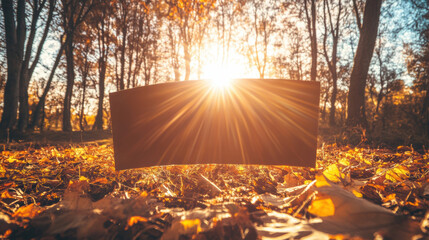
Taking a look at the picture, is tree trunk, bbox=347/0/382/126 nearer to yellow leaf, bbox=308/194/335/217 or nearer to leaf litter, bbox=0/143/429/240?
leaf litter, bbox=0/143/429/240

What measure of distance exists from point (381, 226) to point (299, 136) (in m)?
0.95

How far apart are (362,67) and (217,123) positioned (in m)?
6.07

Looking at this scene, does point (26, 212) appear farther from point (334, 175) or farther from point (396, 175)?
point (396, 175)

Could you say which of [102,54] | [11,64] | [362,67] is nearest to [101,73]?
[102,54]

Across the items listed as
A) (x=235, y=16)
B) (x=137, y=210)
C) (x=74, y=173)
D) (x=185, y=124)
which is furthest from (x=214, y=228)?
(x=235, y=16)

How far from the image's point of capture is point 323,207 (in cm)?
89

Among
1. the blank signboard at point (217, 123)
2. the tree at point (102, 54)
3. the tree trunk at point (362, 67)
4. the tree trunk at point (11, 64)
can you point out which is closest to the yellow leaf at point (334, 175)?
the blank signboard at point (217, 123)

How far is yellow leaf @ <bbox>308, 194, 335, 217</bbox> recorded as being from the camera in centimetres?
87

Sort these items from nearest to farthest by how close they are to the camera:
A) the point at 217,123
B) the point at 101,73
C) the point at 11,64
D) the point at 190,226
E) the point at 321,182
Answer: the point at 190,226, the point at 321,182, the point at 217,123, the point at 11,64, the point at 101,73

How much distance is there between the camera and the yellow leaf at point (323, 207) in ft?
2.84

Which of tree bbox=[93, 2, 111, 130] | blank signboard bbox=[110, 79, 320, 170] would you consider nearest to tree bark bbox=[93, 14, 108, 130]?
tree bbox=[93, 2, 111, 130]

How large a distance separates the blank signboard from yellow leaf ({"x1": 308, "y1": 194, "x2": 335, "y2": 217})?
76 centimetres

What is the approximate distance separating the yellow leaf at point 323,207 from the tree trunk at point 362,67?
578 centimetres

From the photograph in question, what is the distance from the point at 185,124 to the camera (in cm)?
175
